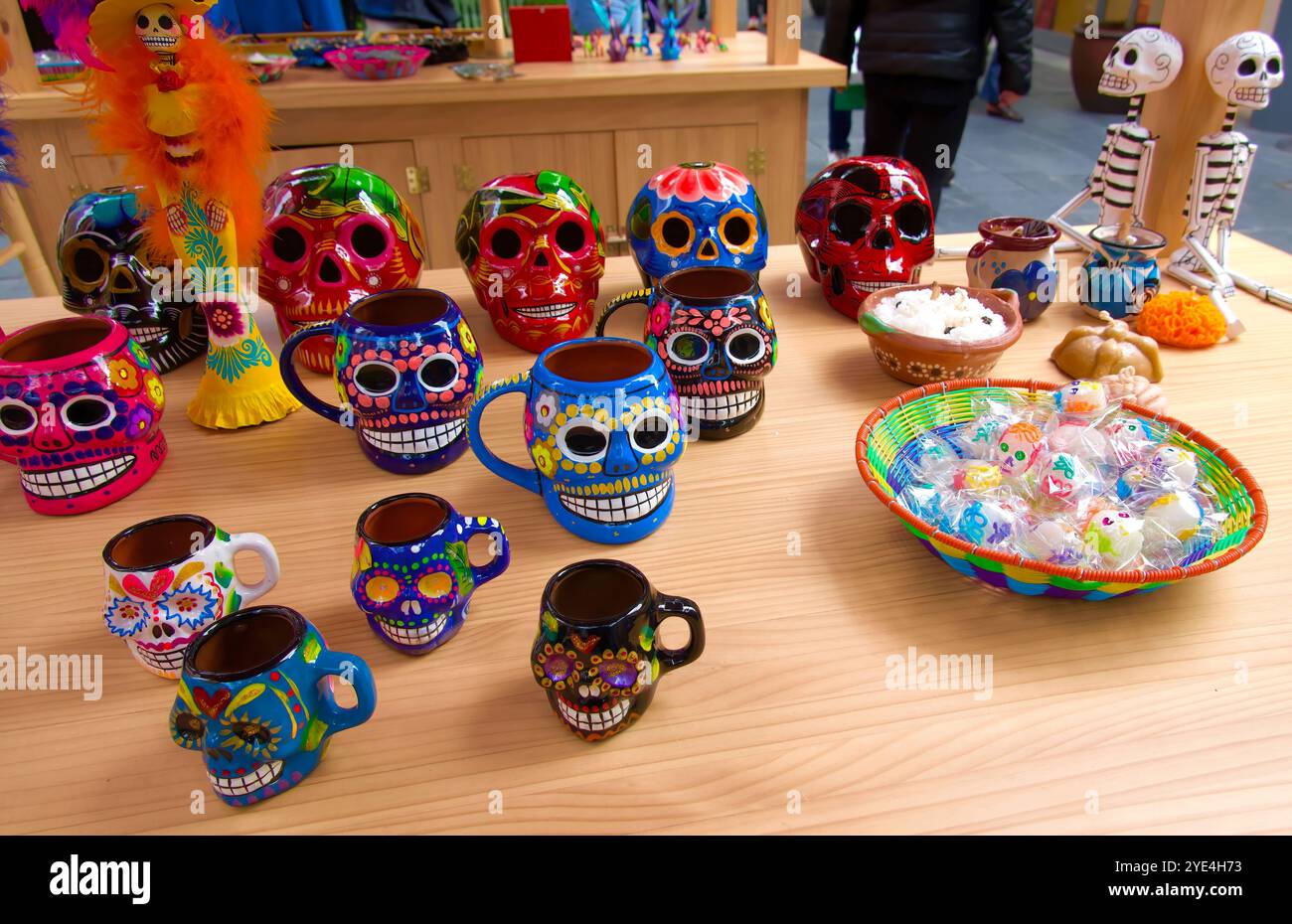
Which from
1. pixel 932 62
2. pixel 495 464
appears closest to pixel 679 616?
pixel 495 464

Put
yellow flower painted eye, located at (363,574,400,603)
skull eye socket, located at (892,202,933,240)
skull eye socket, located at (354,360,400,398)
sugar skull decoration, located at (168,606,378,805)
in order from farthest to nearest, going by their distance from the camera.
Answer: skull eye socket, located at (892,202,933,240) → skull eye socket, located at (354,360,400,398) → yellow flower painted eye, located at (363,574,400,603) → sugar skull decoration, located at (168,606,378,805)

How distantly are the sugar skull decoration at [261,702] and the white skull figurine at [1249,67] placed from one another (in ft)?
4.52

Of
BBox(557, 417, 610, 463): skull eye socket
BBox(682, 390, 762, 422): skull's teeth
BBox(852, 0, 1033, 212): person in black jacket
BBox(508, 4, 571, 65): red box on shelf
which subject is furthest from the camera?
BBox(508, 4, 571, 65): red box on shelf

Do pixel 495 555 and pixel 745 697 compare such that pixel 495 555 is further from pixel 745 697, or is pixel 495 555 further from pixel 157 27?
pixel 157 27

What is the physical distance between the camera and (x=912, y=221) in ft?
4.12

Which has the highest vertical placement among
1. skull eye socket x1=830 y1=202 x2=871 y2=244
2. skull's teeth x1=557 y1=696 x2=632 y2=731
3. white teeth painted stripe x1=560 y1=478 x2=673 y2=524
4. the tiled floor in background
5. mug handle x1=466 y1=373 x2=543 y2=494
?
skull eye socket x1=830 y1=202 x2=871 y2=244

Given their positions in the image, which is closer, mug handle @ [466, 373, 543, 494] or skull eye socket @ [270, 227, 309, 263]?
mug handle @ [466, 373, 543, 494]

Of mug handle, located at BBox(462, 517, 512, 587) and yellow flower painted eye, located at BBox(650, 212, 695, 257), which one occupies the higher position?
yellow flower painted eye, located at BBox(650, 212, 695, 257)

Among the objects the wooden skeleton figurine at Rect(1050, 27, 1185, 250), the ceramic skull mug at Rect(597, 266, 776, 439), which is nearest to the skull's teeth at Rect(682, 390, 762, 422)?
the ceramic skull mug at Rect(597, 266, 776, 439)

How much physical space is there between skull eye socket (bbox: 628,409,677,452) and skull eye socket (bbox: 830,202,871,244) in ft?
1.90

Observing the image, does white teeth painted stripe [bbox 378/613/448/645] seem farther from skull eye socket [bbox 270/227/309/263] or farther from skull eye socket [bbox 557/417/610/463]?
skull eye socket [bbox 270/227/309/263]

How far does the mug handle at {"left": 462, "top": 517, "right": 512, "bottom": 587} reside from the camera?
75 centimetres

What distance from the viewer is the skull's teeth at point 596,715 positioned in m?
0.65
